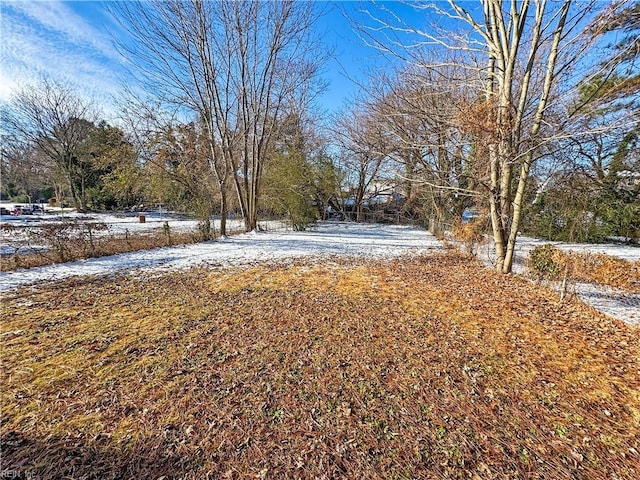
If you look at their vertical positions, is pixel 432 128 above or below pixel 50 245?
above

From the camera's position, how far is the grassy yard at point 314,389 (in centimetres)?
169

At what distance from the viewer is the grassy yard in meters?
1.69

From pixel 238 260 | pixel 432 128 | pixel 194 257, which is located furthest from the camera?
pixel 432 128

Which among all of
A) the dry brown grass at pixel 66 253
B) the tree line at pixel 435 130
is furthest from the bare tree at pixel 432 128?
the dry brown grass at pixel 66 253

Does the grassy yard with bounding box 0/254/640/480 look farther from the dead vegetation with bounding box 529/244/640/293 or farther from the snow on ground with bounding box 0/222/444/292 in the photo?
the snow on ground with bounding box 0/222/444/292

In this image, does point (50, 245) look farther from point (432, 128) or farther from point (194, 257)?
point (432, 128)

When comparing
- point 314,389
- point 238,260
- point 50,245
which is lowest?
point 314,389

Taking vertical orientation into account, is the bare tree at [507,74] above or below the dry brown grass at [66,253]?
above

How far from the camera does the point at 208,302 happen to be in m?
4.20

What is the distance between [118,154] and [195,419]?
47.5 feet

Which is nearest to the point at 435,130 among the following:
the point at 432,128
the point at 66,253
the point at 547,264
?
the point at 432,128

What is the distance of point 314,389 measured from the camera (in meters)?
2.32

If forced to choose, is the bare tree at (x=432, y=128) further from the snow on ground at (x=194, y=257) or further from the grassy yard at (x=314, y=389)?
the grassy yard at (x=314, y=389)

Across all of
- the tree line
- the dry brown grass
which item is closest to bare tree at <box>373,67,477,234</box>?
the tree line
